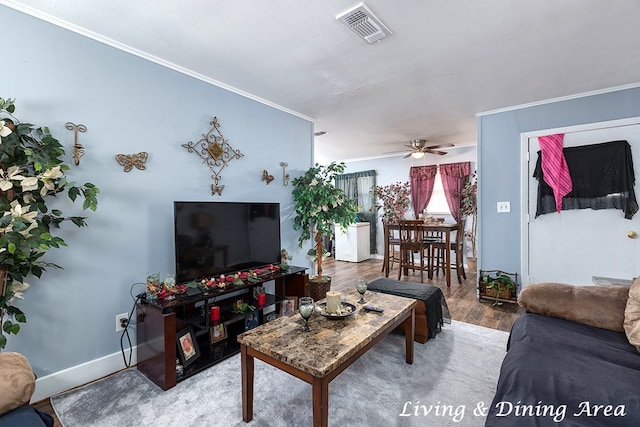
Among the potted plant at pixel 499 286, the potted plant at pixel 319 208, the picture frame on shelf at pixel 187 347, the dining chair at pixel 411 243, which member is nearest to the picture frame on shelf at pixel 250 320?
the picture frame on shelf at pixel 187 347

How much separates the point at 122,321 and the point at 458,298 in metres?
3.60

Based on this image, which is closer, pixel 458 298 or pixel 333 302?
pixel 333 302

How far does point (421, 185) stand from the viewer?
20.0ft

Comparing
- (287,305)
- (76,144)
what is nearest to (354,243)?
(287,305)

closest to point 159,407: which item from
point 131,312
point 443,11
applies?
point 131,312

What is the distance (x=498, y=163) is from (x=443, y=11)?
2369mm

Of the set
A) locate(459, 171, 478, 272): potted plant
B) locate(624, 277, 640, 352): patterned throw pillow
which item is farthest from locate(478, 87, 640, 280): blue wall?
locate(624, 277, 640, 352): patterned throw pillow

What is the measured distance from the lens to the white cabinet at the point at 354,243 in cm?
620

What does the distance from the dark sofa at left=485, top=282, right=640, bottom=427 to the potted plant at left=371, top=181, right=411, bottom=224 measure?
4.25 metres

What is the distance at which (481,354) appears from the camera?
229 centimetres

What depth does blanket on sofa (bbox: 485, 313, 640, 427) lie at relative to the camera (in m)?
1.04

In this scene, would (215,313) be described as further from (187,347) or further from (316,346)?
(316,346)

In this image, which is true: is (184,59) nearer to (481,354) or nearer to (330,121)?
(330,121)

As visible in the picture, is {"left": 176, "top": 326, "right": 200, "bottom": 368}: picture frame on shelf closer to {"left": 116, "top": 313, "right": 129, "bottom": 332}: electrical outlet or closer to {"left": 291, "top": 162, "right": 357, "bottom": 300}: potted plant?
{"left": 116, "top": 313, "right": 129, "bottom": 332}: electrical outlet
